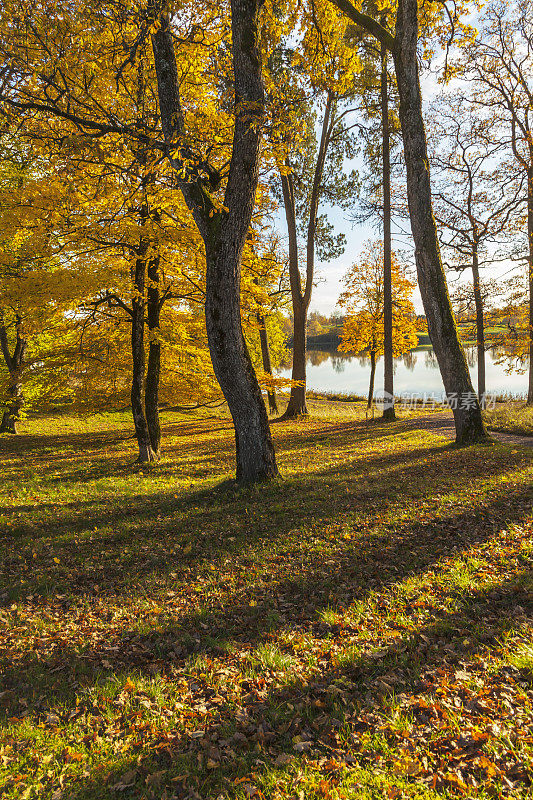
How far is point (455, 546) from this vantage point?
200 inches

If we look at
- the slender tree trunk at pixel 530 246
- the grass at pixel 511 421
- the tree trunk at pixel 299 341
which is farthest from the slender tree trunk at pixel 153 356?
the slender tree trunk at pixel 530 246

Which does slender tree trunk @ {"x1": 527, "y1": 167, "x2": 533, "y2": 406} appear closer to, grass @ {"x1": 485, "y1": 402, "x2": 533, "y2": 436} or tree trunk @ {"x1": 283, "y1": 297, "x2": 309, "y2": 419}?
grass @ {"x1": 485, "y1": 402, "x2": 533, "y2": 436}

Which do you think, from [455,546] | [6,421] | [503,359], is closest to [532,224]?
[503,359]

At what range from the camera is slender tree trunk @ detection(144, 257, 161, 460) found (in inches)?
464

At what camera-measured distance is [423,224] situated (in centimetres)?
959

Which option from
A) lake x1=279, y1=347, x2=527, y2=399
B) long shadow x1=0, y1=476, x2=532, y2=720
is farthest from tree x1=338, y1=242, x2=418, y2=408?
long shadow x1=0, y1=476, x2=532, y2=720

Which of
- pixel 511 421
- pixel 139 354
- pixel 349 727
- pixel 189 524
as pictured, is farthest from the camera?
pixel 511 421

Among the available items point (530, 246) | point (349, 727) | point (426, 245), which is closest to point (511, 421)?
point (426, 245)

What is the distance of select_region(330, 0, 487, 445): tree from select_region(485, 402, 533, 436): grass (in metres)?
3.71

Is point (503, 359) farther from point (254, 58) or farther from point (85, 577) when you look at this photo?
point (85, 577)

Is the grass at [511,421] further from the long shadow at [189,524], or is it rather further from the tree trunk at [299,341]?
the tree trunk at [299,341]

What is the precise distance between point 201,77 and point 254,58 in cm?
346

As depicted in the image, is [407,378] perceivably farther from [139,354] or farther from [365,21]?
[365,21]

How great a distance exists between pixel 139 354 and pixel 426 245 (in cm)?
801
